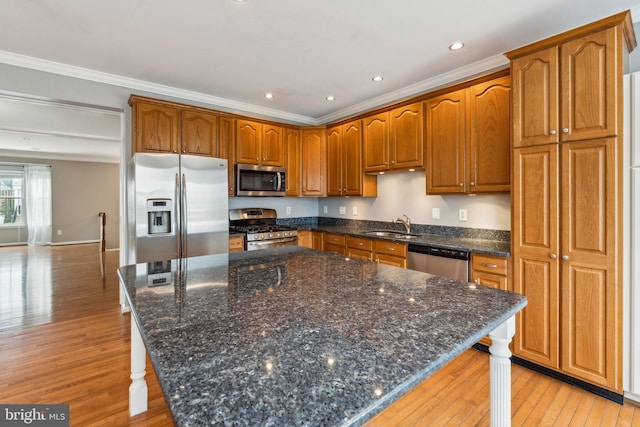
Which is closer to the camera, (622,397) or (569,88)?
(622,397)

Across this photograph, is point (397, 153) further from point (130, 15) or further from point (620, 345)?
point (130, 15)

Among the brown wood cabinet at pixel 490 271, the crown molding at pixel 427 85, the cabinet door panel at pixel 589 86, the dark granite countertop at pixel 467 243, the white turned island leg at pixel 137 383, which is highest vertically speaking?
the crown molding at pixel 427 85

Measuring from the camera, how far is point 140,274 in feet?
5.01

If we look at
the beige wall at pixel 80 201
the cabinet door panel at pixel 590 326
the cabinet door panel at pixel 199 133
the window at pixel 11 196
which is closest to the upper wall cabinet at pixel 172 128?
the cabinet door panel at pixel 199 133

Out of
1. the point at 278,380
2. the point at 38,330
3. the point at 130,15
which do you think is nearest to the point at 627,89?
the point at 278,380

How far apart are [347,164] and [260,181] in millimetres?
1176

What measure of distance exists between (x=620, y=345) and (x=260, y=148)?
377 cm

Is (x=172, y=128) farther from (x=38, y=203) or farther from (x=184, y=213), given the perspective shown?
(x=38, y=203)

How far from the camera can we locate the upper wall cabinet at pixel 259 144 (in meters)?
3.86

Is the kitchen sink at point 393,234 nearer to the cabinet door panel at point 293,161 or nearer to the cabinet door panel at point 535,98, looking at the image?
the cabinet door panel at point 293,161

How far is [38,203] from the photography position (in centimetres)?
798

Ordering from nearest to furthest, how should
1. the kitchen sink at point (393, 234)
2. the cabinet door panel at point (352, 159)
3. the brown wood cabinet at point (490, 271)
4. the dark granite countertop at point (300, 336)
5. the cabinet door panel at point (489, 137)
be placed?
the dark granite countertop at point (300, 336)
the brown wood cabinet at point (490, 271)
the cabinet door panel at point (489, 137)
the kitchen sink at point (393, 234)
the cabinet door panel at point (352, 159)

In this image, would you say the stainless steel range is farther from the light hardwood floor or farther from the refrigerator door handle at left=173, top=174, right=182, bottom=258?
the light hardwood floor

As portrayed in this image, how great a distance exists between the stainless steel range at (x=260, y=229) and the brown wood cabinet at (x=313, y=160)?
2.08 ft
